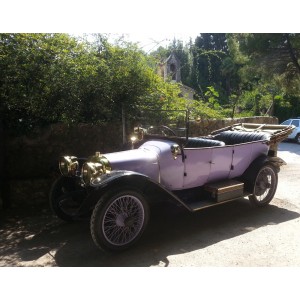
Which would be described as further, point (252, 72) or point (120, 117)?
point (252, 72)

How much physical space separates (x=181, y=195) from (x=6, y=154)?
3261 millimetres

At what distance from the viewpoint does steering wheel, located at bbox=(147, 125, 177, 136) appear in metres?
→ 4.61

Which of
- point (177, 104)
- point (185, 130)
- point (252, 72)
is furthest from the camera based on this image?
point (252, 72)

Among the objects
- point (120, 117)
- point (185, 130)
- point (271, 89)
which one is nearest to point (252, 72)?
point (271, 89)

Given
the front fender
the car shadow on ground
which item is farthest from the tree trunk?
the front fender

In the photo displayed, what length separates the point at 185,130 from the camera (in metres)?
4.54

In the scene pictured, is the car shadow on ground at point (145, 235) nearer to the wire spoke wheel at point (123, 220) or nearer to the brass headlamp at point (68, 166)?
the wire spoke wheel at point (123, 220)

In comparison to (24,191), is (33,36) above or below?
above

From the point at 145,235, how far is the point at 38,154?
2805 mm

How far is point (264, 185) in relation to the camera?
Answer: 5.16m

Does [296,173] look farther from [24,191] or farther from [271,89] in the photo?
[271,89]

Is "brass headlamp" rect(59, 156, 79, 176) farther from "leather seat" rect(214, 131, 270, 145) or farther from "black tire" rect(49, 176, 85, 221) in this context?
"leather seat" rect(214, 131, 270, 145)

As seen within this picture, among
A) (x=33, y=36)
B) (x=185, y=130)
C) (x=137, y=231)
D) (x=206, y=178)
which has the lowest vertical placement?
(x=137, y=231)

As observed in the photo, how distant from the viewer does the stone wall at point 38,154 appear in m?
5.38
